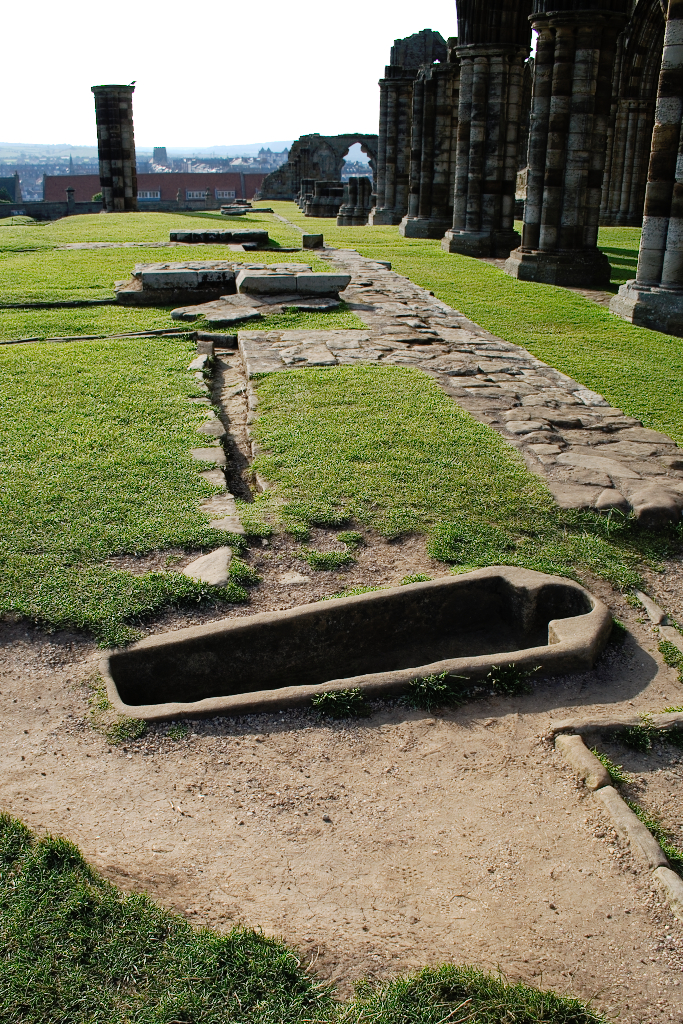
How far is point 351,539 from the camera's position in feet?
14.5

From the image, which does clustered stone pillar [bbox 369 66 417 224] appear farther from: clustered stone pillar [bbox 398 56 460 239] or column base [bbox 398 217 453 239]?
column base [bbox 398 217 453 239]

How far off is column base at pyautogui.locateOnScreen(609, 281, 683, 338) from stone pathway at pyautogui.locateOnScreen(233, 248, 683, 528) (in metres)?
2.15

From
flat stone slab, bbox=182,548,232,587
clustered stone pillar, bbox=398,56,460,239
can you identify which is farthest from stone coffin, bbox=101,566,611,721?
clustered stone pillar, bbox=398,56,460,239

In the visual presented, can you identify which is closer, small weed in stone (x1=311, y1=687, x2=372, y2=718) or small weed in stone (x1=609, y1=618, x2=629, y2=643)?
small weed in stone (x1=311, y1=687, x2=372, y2=718)

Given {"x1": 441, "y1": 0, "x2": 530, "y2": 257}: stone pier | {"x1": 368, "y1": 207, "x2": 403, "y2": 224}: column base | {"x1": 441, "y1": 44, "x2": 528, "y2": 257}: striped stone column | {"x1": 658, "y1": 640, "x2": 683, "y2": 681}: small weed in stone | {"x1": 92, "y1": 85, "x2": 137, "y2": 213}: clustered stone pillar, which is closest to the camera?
{"x1": 658, "y1": 640, "x2": 683, "y2": 681}: small weed in stone

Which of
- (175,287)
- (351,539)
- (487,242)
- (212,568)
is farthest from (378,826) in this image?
(487,242)

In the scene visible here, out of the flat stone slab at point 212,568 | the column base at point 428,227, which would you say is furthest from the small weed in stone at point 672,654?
the column base at point 428,227

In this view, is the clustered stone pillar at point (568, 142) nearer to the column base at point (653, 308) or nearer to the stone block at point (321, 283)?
the column base at point (653, 308)

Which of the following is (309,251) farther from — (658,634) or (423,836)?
(423,836)

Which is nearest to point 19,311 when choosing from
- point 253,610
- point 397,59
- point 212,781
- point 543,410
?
point 543,410

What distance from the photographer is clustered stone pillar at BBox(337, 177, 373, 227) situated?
94.7ft

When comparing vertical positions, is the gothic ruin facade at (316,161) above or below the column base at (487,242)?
above

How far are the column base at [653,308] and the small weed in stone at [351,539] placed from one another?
7.13 meters

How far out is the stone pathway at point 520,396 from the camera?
515 centimetres
